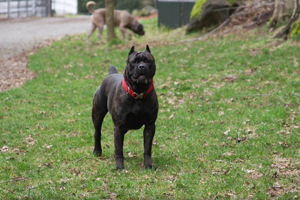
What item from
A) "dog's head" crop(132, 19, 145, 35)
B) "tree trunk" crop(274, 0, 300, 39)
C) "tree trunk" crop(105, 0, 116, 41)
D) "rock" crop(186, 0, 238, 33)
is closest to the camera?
"tree trunk" crop(274, 0, 300, 39)

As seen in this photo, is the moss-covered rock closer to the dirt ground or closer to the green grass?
the green grass

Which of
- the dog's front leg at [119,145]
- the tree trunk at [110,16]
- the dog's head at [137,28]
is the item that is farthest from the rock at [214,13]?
the dog's front leg at [119,145]

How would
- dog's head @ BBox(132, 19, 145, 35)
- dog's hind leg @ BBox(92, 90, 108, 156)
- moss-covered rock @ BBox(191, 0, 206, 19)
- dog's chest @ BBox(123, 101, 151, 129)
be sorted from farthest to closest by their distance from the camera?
1. dog's head @ BBox(132, 19, 145, 35)
2. moss-covered rock @ BBox(191, 0, 206, 19)
3. dog's hind leg @ BBox(92, 90, 108, 156)
4. dog's chest @ BBox(123, 101, 151, 129)

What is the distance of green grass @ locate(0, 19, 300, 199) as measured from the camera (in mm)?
5371

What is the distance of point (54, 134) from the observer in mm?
8266

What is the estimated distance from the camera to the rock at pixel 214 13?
1816cm

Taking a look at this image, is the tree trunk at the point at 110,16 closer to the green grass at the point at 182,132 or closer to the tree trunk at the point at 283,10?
the green grass at the point at 182,132

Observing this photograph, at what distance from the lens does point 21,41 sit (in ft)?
77.4

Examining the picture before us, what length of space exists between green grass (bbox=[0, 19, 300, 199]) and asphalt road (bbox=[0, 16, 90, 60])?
21.2ft

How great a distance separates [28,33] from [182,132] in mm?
21769

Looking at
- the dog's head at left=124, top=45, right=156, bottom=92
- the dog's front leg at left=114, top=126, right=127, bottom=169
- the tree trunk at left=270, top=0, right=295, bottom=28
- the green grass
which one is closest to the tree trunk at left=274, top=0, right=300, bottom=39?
the green grass

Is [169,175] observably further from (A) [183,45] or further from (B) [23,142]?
(A) [183,45]

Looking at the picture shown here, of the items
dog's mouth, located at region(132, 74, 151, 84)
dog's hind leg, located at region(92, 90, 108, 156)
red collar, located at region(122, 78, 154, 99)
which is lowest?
dog's hind leg, located at region(92, 90, 108, 156)

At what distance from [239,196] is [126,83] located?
2277 mm
